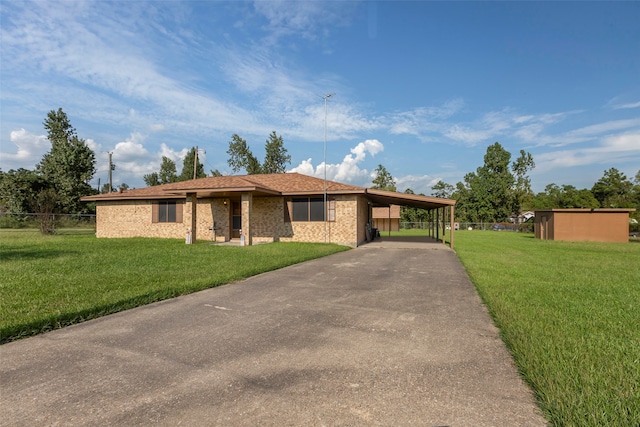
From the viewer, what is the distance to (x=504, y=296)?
603 cm

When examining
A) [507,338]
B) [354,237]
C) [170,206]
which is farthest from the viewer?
[170,206]

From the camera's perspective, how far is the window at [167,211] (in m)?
19.8

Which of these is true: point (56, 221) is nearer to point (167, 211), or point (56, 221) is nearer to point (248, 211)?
point (167, 211)

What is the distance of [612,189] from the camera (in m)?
53.7

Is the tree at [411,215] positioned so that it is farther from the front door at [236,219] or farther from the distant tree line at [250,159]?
the front door at [236,219]

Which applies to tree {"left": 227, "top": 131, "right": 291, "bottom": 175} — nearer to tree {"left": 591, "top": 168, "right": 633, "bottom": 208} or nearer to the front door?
the front door

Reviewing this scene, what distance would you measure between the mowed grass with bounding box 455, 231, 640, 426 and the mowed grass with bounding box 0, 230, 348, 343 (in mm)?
5633

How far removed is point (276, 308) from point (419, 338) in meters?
2.37

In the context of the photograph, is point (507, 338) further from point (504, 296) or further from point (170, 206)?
point (170, 206)

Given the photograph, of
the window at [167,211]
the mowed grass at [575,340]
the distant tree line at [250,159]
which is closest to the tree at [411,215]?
the distant tree line at [250,159]

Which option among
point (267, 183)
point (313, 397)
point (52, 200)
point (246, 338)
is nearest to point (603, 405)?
point (313, 397)

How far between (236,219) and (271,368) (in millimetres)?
16214

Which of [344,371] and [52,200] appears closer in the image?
[344,371]

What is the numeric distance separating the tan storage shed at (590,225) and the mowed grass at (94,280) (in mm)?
23551
